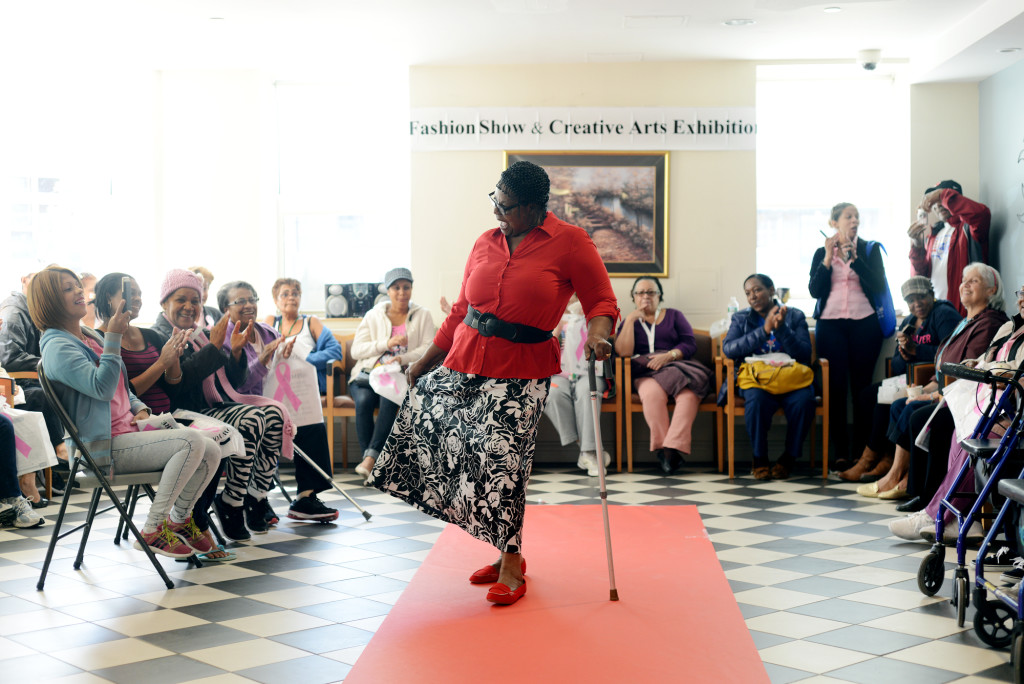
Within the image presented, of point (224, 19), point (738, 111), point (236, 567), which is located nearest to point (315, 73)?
point (224, 19)

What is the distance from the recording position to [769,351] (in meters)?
6.47

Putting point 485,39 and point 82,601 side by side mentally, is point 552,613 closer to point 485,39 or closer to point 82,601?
point 82,601

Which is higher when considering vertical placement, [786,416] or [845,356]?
[845,356]

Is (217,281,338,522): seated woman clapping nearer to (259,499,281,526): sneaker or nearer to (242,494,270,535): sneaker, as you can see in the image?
(259,499,281,526): sneaker

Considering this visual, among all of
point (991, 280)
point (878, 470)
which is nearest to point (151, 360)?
point (991, 280)

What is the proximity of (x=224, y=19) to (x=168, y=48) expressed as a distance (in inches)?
35.4

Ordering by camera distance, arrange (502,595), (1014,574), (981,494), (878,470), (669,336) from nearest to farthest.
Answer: (981,494)
(502,595)
(1014,574)
(878,470)
(669,336)

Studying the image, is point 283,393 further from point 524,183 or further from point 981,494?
point 981,494

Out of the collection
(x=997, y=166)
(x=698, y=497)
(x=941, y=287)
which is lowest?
(x=698, y=497)

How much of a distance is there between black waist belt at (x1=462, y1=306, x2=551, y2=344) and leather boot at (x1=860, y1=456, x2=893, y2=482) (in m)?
3.50

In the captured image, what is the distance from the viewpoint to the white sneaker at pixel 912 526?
4.23 metres

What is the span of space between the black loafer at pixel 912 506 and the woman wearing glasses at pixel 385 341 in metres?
3.07

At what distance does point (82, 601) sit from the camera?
3.50 meters

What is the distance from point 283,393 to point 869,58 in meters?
4.92
